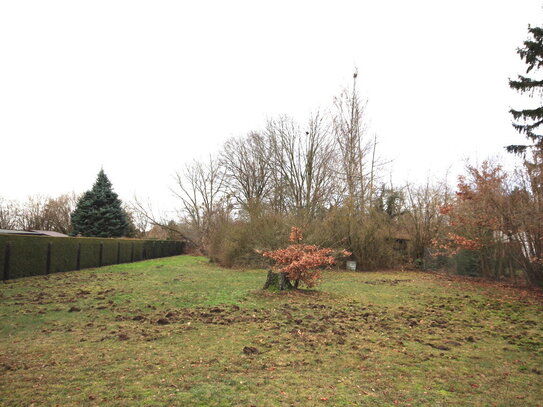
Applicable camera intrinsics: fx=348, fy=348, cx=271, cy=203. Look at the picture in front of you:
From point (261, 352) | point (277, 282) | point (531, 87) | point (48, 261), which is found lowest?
point (261, 352)

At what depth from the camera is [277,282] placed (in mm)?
9555

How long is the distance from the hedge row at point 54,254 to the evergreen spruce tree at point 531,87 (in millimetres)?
17734

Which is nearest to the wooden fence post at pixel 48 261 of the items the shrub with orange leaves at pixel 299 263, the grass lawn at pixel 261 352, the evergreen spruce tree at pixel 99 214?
the grass lawn at pixel 261 352

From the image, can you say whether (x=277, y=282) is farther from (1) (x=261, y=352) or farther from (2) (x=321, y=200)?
(2) (x=321, y=200)

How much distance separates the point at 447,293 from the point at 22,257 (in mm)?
14929

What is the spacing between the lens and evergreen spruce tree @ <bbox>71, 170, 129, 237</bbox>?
102 feet

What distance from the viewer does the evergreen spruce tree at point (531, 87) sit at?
11.2 meters

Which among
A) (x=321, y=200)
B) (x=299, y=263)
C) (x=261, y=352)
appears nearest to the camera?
(x=261, y=352)

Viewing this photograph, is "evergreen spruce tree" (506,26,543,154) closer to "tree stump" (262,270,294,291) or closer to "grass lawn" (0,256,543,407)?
"grass lawn" (0,256,543,407)

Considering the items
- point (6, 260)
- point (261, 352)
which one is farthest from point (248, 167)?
point (261, 352)

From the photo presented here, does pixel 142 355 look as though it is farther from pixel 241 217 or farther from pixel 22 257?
pixel 241 217

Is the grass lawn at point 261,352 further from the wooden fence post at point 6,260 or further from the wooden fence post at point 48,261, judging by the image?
the wooden fence post at point 48,261

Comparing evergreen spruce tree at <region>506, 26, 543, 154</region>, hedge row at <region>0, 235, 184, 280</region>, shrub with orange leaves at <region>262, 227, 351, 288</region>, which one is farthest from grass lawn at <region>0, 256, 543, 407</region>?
evergreen spruce tree at <region>506, 26, 543, 154</region>

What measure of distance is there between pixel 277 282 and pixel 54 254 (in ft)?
35.7
